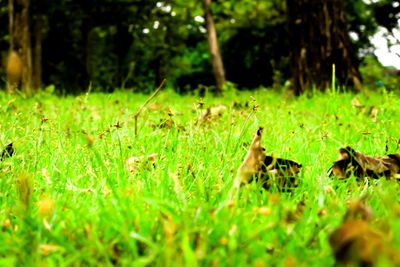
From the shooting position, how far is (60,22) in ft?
77.6

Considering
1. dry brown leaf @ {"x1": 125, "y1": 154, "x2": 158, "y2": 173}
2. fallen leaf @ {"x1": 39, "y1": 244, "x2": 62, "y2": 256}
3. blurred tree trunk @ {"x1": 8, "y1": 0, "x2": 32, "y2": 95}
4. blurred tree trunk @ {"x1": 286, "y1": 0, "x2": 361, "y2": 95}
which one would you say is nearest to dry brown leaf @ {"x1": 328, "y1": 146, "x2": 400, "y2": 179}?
dry brown leaf @ {"x1": 125, "y1": 154, "x2": 158, "y2": 173}

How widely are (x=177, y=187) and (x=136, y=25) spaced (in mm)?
19358

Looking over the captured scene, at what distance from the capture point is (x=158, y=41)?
2873 centimetres

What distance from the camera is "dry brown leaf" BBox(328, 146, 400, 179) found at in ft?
5.80

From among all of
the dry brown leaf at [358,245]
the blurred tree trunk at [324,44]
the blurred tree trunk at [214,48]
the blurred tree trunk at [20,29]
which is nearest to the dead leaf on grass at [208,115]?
the dry brown leaf at [358,245]

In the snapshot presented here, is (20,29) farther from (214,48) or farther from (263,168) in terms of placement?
(263,168)

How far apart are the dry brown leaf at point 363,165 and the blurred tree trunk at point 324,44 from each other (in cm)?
469

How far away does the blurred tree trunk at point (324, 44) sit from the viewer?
6.48m

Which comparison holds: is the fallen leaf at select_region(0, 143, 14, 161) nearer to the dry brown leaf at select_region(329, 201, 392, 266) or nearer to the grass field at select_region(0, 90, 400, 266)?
the grass field at select_region(0, 90, 400, 266)

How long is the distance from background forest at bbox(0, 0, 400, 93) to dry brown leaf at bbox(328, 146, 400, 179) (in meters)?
7.74

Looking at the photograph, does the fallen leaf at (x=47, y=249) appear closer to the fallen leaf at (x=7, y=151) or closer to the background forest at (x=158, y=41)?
the fallen leaf at (x=7, y=151)

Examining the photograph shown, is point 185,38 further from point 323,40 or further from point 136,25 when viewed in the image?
point 323,40

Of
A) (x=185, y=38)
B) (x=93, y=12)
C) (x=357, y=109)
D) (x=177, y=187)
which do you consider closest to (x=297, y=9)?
(x=357, y=109)

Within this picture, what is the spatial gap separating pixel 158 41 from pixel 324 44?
2296 centimetres
